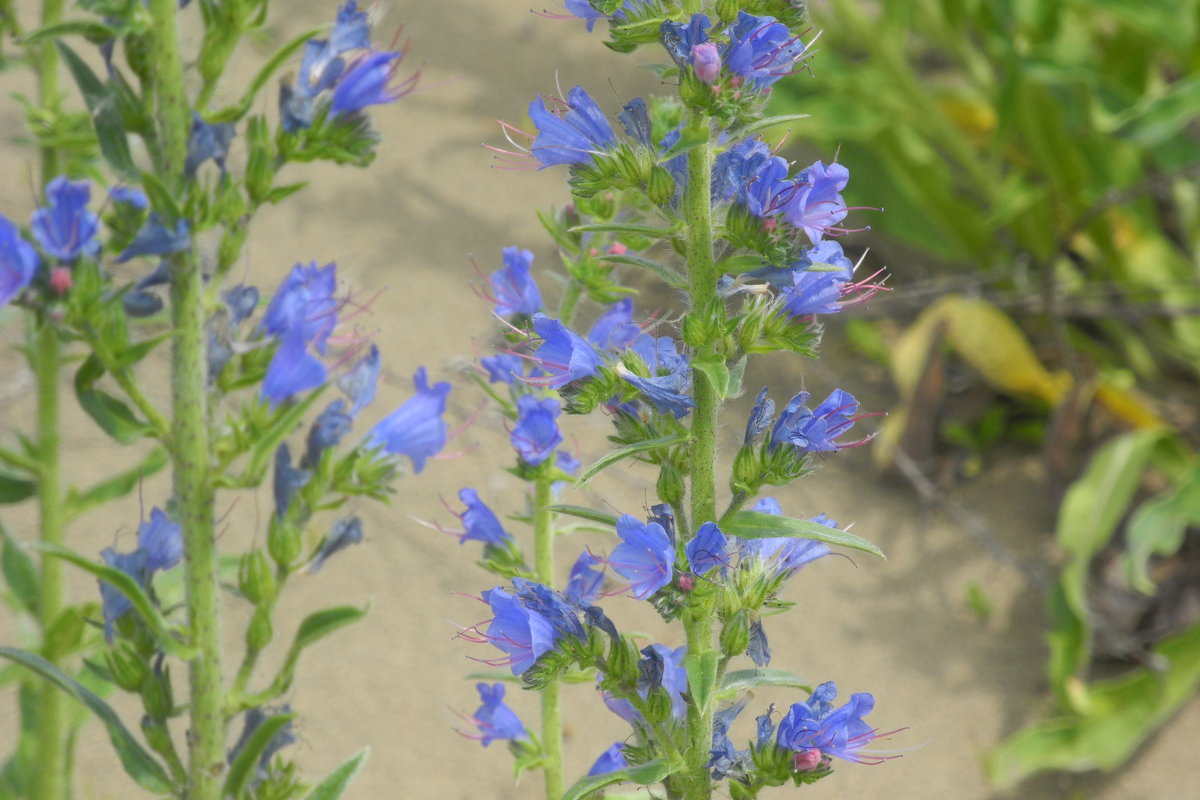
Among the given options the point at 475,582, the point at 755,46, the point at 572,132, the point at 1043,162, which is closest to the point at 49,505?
the point at 572,132

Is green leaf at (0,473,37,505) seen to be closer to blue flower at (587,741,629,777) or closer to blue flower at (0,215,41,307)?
blue flower at (0,215,41,307)

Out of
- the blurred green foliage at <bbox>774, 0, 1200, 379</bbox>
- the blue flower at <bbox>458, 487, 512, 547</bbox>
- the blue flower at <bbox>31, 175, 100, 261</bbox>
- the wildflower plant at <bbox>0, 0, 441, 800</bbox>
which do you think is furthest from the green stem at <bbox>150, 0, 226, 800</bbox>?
the blurred green foliage at <bbox>774, 0, 1200, 379</bbox>

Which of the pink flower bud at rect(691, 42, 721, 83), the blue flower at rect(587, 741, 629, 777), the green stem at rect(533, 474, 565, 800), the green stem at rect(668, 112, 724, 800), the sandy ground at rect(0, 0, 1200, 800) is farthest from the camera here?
the sandy ground at rect(0, 0, 1200, 800)

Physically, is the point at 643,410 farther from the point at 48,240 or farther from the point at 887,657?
the point at 887,657

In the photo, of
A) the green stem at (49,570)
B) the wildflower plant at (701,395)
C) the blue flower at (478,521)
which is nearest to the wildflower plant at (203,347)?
the blue flower at (478,521)

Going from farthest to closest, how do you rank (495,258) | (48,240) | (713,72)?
(495,258)
(48,240)
(713,72)

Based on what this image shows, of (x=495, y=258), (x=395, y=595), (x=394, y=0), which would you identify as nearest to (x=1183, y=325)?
(x=495, y=258)
